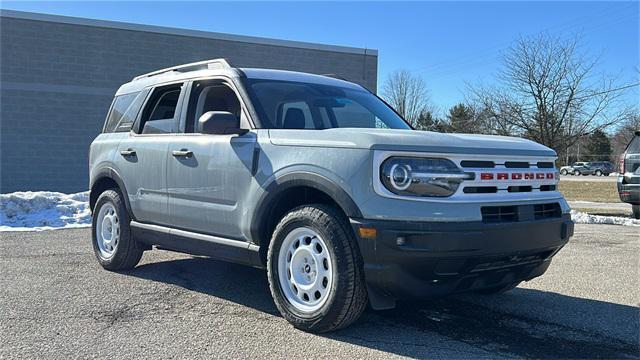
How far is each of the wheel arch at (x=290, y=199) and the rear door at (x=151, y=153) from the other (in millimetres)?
1355

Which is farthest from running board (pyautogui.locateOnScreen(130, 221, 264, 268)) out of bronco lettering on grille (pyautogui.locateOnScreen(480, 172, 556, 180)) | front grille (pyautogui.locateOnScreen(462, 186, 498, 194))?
bronco lettering on grille (pyautogui.locateOnScreen(480, 172, 556, 180))

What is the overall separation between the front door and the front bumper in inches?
51.0

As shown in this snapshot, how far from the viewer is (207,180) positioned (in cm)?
495

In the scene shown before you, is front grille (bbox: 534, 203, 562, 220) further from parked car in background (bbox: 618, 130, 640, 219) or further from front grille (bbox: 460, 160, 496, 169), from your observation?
parked car in background (bbox: 618, 130, 640, 219)

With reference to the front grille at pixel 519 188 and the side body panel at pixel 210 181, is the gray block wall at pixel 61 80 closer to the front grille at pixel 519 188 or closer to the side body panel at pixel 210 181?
the side body panel at pixel 210 181

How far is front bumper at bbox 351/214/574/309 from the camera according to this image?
3.65 metres

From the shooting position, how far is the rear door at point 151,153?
554cm

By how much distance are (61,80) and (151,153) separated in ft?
51.2

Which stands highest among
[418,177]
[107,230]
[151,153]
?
[151,153]

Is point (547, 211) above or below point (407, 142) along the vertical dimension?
below

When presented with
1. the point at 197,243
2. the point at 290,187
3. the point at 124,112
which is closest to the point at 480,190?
the point at 290,187

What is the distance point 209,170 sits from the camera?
4.93 meters

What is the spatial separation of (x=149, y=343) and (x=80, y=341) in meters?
0.48

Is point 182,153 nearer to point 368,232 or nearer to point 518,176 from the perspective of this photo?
point 368,232
